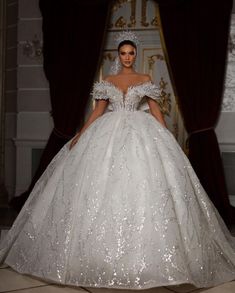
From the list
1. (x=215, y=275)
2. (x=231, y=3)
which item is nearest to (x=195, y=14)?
(x=231, y=3)

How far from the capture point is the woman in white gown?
2.39m

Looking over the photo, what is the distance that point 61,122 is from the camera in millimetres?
5469

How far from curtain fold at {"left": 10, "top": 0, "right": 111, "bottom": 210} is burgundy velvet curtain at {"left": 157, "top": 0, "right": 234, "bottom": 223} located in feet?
2.99

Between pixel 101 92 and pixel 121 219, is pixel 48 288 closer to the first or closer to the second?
pixel 121 219

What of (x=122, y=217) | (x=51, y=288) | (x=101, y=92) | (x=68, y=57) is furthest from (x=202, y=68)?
(x=51, y=288)

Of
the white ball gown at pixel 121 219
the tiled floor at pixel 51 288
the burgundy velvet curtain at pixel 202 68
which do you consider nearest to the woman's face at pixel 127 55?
the white ball gown at pixel 121 219

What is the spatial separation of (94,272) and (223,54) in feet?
11.6

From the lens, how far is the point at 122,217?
97.3 inches

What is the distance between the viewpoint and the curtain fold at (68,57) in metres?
5.38

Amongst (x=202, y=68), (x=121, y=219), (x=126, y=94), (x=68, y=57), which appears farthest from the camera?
(x=68, y=57)

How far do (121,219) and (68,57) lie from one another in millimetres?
3442

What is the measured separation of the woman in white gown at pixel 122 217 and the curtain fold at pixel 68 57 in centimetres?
242

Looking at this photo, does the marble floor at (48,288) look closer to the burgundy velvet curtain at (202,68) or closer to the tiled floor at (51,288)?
the tiled floor at (51,288)

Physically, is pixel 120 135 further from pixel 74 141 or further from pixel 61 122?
pixel 61 122
